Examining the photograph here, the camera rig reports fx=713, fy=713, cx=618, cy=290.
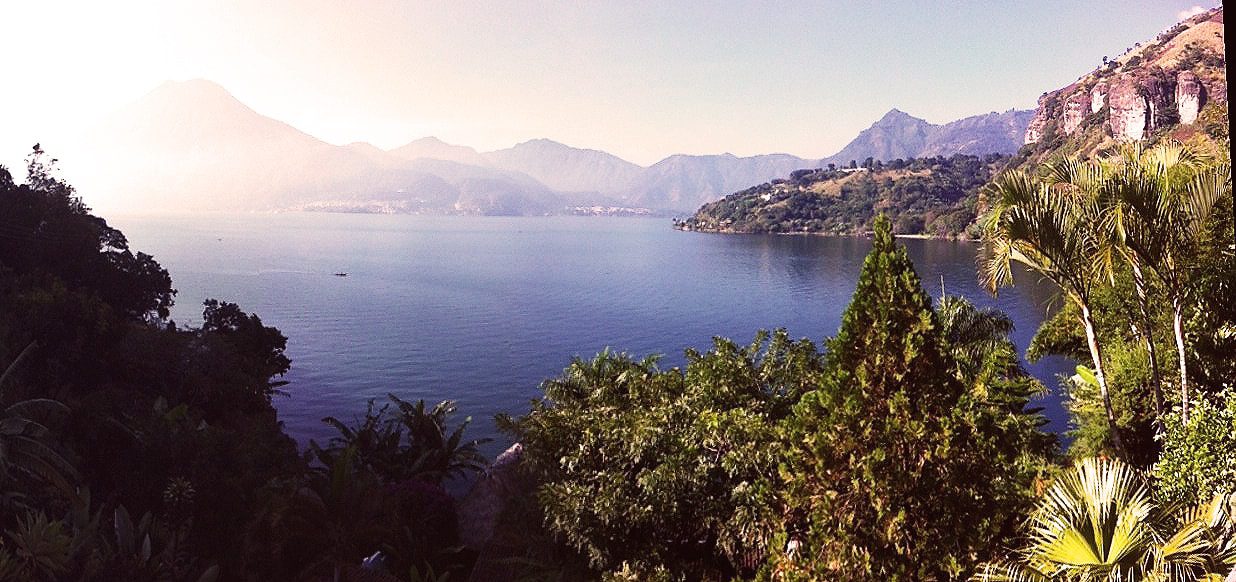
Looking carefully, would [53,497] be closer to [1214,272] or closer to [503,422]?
[503,422]

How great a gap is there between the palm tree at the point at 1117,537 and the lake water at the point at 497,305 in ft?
36.6

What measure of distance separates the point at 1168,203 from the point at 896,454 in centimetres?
537

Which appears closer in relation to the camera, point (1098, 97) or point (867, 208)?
point (1098, 97)

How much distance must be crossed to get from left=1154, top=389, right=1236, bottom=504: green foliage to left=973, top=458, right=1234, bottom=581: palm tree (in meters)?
0.67

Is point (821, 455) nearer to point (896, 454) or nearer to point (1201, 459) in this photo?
point (896, 454)

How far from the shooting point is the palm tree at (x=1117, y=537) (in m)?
6.41

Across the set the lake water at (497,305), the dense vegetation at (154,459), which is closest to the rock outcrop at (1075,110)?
the lake water at (497,305)

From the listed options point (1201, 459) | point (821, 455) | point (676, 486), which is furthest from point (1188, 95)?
point (821, 455)

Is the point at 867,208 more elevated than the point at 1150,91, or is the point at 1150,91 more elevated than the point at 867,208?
the point at 1150,91

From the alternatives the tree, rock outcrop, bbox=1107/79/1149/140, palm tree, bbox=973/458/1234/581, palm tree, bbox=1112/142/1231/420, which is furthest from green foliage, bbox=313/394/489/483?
rock outcrop, bbox=1107/79/1149/140

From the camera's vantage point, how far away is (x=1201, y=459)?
8.29m

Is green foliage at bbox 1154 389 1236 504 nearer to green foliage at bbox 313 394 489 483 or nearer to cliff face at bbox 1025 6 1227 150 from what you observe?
green foliage at bbox 313 394 489 483

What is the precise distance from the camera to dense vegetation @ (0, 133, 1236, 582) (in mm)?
8492

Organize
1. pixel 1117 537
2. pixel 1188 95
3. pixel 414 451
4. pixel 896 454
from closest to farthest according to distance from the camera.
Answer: pixel 1117 537 < pixel 896 454 < pixel 414 451 < pixel 1188 95
